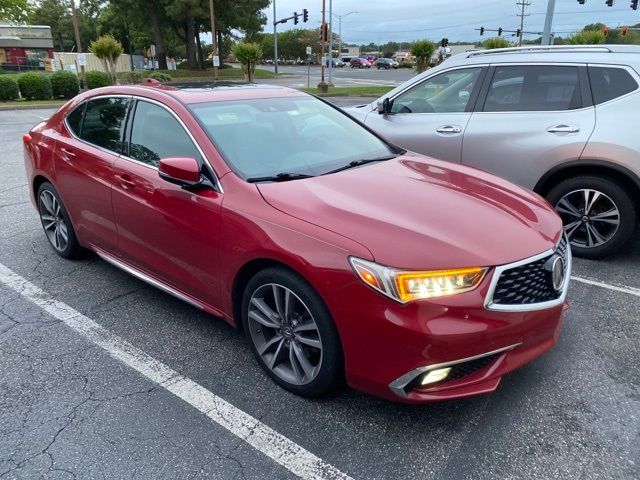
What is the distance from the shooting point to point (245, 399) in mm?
2832

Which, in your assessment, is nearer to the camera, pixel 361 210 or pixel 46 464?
pixel 46 464

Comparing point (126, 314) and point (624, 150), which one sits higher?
point (624, 150)

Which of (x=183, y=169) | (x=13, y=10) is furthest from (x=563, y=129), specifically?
(x=13, y=10)

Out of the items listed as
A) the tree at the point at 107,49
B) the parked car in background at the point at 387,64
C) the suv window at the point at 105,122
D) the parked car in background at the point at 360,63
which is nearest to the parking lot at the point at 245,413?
the suv window at the point at 105,122

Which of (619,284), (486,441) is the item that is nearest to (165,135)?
(486,441)

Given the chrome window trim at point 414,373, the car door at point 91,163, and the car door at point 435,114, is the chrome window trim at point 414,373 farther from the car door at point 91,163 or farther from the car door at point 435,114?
the car door at point 435,114

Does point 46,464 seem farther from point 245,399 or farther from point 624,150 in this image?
point 624,150

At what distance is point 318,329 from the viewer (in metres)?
2.57

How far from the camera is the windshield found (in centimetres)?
321

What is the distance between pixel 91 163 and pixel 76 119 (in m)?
0.74

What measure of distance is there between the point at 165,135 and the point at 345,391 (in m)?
2.06

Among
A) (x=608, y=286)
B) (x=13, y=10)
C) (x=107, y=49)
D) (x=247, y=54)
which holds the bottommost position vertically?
(x=608, y=286)

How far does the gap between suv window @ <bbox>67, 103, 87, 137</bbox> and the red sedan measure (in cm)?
14

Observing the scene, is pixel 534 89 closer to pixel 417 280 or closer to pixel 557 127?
pixel 557 127
